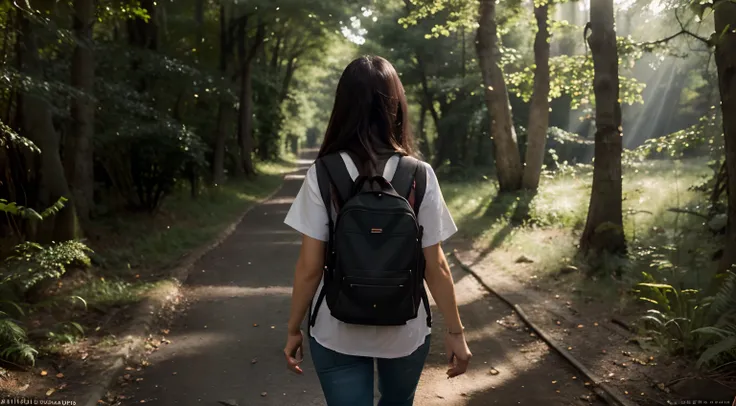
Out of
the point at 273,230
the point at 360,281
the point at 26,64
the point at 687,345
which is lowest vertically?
the point at 273,230

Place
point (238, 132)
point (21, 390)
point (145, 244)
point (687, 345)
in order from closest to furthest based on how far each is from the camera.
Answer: point (21, 390), point (687, 345), point (145, 244), point (238, 132)

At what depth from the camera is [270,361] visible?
634 centimetres

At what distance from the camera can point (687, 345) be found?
590 centimetres

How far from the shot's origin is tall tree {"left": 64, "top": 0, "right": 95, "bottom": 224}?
35.0 ft

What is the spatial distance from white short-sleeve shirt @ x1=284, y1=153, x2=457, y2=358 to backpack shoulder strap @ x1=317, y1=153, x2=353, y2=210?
0.02 metres

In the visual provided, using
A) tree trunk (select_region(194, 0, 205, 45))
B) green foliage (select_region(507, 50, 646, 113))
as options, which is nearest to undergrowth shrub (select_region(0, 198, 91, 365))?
green foliage (select_region(507, 50, 646, 113))

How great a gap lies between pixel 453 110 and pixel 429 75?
6.95 ft

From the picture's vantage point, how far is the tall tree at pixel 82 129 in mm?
10656

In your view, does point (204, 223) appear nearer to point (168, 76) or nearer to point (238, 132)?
point (168, 76)

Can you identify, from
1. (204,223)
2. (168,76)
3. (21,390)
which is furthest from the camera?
(204,223)

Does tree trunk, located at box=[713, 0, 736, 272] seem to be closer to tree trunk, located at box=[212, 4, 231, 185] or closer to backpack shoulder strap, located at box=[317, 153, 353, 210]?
backpack shoulder strap, located at box=[317, 153, 353, 210]

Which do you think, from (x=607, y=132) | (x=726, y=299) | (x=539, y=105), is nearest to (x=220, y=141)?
(x=539, y=105)

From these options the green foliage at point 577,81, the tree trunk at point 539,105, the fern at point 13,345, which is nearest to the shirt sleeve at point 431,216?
the fern at point 13,345

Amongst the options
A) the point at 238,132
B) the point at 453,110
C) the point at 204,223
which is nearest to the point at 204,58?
the point at 238,132
